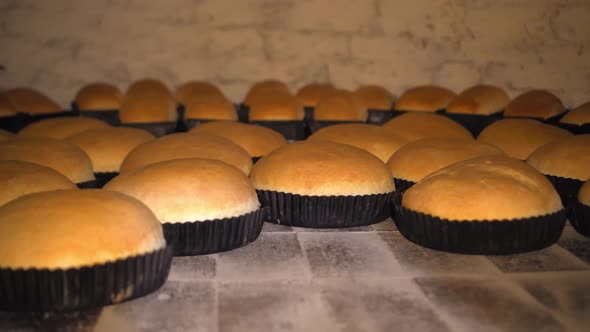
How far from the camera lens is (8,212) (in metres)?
1.78

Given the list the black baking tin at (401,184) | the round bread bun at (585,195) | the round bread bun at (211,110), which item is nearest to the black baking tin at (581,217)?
the round bread bun at (585,195)

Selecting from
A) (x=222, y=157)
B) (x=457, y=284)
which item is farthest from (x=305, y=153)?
(x=457, y=284)

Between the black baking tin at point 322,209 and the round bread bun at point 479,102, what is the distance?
2.13 metres

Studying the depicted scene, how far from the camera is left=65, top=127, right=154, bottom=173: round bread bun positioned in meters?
3.12


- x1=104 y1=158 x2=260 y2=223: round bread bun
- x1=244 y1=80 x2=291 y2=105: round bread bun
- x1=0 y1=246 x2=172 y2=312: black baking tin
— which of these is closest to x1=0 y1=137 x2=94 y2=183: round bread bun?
x1=104 y1=158 x2=260 y2=223: round bread bun

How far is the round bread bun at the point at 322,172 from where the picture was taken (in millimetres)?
2438

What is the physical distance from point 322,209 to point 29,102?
310 centimetres

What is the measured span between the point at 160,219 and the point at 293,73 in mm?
3896

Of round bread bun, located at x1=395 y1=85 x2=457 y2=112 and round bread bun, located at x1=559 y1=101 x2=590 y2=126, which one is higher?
round bread bun, located at x1=559 y1=101 x2=590 y2=126

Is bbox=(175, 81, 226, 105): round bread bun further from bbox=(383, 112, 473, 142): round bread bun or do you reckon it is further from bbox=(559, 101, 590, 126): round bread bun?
bbox=(559, 101, 590, 126): round bread bun

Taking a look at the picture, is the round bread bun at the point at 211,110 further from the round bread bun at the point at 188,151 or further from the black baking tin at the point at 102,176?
the round bread bun at the point at 188,151

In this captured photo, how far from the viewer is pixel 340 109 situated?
4055mm

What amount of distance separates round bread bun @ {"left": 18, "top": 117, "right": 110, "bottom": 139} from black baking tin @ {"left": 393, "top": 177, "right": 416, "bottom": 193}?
76.4 inches

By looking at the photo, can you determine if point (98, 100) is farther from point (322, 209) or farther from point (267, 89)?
point (322, 209)
